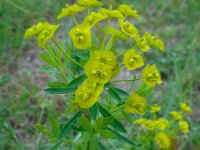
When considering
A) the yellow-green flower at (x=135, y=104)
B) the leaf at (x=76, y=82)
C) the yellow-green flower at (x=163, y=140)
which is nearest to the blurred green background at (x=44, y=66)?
the yellow-green flower at (x=163, y=140)

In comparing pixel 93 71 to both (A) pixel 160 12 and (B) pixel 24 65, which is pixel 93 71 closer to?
(B) pixel 24 65

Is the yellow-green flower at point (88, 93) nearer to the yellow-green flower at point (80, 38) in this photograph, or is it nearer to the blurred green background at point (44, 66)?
the yellow-green flower at point (80, 38)

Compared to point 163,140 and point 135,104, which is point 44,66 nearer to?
point 163,140

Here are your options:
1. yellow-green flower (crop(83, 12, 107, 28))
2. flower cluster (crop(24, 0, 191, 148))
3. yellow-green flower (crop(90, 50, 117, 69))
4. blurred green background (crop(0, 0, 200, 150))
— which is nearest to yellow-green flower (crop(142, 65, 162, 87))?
flower cluster (crop(24, 0, 191, 148))

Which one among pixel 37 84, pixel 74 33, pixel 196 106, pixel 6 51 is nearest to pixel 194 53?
pixel 196 106

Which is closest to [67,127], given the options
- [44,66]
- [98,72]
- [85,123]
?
[85,123]

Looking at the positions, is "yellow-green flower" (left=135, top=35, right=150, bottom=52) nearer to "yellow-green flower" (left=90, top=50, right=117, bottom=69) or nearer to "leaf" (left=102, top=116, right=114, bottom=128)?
"yellow-green flower" (left=90, top=50, right=117, bottom=69)

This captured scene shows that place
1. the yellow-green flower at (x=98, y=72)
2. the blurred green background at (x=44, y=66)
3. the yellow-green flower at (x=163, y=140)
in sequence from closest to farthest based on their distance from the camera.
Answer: the yellow-green flower at (x=98, y=72)
the yellow-green flower at (x=163, y=140)
the blurred green background at (x=44, y=66)
